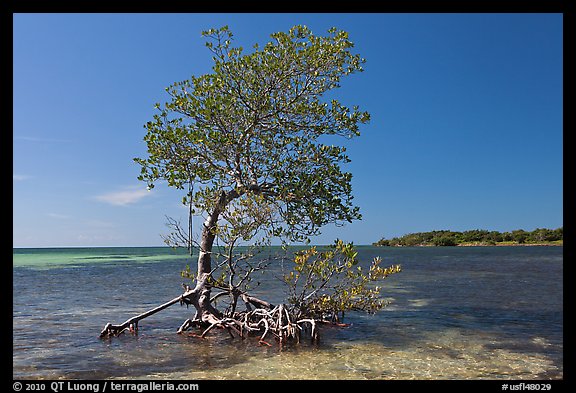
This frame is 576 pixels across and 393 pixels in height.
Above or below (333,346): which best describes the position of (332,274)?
above

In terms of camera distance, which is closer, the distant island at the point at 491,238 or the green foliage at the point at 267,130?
the green foliage at the point at 267,130

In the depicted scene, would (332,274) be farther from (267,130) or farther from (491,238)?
(491,238)

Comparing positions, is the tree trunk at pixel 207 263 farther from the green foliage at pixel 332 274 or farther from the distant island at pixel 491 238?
the distant island at pixel 491 238

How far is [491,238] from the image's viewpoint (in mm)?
133750

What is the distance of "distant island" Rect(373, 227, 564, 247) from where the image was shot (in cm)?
12131

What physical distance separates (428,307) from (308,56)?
14.8 m

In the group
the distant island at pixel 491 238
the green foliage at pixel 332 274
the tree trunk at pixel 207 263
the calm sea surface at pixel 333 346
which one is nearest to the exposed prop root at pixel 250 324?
the tree trunk at pixel 207 263

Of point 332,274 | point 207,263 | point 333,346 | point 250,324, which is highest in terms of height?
point 207,263

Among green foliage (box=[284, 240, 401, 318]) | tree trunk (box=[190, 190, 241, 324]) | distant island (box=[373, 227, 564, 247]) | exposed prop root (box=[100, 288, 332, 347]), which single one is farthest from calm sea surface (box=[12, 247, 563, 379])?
distant island (box=[373, 227, 564, 247])

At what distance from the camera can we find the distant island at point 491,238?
4776 inches

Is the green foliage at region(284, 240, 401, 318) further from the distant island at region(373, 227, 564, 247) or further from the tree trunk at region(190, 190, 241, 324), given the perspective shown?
the distant island at region(373, 227, 564, 247)

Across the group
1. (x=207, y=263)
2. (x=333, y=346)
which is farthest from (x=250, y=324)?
(x=333, y=346)

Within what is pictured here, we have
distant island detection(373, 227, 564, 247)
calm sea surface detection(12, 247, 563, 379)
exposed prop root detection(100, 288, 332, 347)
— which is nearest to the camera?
calm sea surface detection(12, 247, 563, 379)
